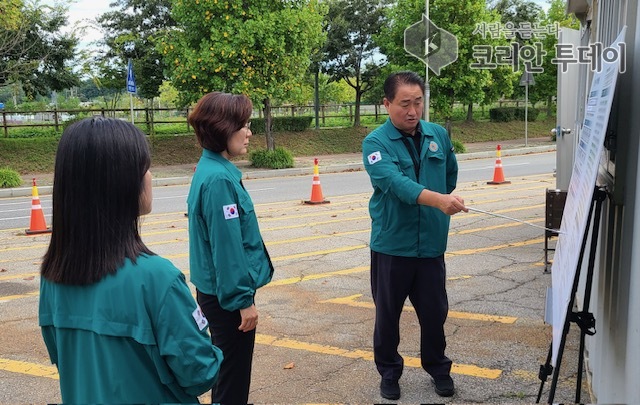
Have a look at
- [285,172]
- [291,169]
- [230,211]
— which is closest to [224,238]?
[230,211]

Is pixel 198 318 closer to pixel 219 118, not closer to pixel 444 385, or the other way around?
pixel 219 118

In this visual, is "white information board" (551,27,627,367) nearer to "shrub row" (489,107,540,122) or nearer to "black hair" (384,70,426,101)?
"black hair" (384,70,426,101)

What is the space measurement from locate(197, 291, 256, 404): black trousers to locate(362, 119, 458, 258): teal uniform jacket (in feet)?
4.04

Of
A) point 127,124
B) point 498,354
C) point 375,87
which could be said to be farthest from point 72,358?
point 375,87

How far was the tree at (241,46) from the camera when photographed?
18859mm

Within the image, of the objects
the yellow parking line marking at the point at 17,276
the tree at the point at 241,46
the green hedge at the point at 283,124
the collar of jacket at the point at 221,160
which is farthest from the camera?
the green hedge at the point at 283,124

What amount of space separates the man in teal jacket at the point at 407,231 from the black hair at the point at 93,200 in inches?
84.7

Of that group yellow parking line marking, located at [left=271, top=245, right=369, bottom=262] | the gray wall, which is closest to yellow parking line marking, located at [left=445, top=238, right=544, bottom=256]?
yellow parking line marking, located at [left=271, top=245, right=369, bottom=262]

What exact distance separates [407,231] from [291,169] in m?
16.2

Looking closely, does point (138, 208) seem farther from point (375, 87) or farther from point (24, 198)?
point (375, 87)

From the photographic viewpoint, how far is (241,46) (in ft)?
62.1

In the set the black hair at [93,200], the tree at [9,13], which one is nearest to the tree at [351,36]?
the tree at [9,13]

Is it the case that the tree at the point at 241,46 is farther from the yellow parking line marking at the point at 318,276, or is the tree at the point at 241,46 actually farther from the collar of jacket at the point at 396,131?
the collar of jacket at the point at 396,131

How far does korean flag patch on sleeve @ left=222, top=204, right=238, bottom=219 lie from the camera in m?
2.80
